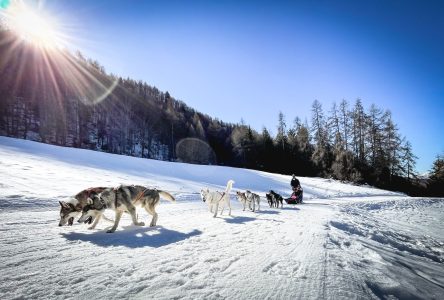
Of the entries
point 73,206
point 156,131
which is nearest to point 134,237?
point 73,206

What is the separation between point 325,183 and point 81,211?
117ft

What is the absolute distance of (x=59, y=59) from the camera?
69688mm

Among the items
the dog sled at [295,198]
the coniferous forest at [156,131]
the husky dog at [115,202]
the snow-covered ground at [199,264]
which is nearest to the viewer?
the snow-covered ground at [199,264]

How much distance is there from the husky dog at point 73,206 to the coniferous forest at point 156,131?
46.8 metres

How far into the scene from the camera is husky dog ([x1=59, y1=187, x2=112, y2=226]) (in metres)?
5.93

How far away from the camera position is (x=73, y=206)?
19.7 feet

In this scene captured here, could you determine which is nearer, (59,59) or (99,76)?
(59,59)

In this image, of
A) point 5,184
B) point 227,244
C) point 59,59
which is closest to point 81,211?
point 227,244

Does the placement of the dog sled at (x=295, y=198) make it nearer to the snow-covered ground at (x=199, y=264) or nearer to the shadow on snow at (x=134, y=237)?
the snow-covered ground at (x=199, y=264)

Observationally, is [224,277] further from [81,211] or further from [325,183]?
[325,183]

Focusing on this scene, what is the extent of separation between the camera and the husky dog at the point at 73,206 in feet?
19.4

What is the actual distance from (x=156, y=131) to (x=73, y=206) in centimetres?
7325

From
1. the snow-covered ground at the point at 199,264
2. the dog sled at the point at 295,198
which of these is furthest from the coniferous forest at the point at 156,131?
the snow-covered ground at the point at 199,264

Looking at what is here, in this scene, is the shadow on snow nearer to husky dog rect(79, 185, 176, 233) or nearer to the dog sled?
husky dog rect(79, 185, 176, 233)
